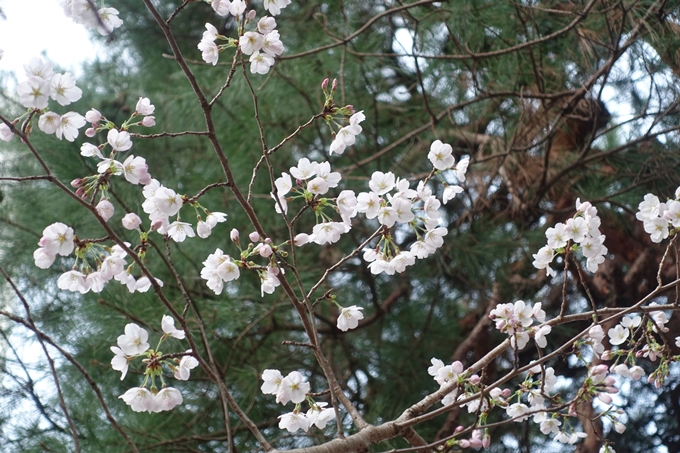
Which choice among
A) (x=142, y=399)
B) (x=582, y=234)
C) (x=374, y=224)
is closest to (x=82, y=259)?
(x=142, y=399)

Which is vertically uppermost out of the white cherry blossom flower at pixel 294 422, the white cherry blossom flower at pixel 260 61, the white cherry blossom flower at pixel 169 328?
the white cherry blossom flower at pixel 260 61

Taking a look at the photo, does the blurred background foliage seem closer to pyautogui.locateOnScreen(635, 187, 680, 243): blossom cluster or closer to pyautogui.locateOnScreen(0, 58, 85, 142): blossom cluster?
pyautogui.locateOnScreen(635, 187, 680, 243): blossom cluster

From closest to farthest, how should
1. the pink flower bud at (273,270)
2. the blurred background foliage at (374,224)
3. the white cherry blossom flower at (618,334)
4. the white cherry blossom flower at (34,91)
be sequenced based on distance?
1. the white cherry blossom flower at (34,91)
2. the pink flower bud at (273,270)
3. the white cherry blossom flower at (618,334)
4. the blurred background foliage at (374,224)

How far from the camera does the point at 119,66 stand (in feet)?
6.93

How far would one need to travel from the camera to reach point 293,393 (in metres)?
0.67

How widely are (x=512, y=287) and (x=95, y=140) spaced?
0.98 meters

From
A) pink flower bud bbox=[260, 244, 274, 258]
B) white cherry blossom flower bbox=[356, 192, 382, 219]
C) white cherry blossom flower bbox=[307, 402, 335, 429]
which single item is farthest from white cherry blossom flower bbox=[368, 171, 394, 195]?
white cherry blossom flower bbox=[307, 402, 335, 429]

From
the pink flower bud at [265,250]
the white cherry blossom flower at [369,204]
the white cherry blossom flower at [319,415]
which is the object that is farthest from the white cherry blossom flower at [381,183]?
the white cherry blossom flower at [319,415]

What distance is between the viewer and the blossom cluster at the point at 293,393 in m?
0.67

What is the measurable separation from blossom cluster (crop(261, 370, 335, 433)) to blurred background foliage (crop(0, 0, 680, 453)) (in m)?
0.53

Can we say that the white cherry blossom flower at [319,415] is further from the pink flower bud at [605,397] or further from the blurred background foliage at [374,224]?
the blurred background foliage at [374,224]

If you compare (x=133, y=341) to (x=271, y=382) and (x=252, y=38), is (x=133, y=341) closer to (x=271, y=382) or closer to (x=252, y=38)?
(x=271, y=382)

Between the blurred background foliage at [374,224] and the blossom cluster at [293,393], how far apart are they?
530mm

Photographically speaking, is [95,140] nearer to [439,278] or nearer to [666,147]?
[439,278]
